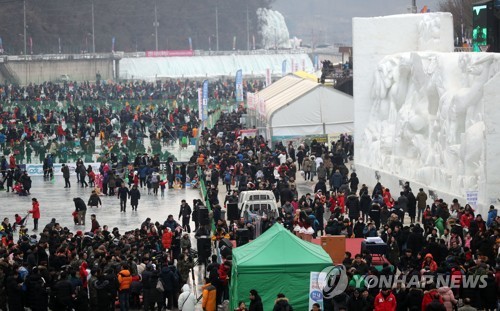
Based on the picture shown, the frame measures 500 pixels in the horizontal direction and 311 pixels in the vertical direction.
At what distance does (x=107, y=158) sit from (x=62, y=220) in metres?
8.82

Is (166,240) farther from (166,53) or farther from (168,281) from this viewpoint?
(166,53)

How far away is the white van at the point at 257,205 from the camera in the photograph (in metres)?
31.0

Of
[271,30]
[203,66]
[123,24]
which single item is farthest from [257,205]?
[271,30]

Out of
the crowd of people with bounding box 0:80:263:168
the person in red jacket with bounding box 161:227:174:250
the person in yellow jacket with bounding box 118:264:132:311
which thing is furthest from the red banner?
the person in yellow jacket with bounding box 118:264:132:311

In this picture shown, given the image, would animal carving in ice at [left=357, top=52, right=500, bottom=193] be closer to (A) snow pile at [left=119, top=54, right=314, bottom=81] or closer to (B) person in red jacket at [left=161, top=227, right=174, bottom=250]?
(B) person in red jacket at [left=161, top=227, right=174, bottom=250]

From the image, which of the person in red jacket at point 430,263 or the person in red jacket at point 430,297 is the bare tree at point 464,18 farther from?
the person in red jacket at point 430,297

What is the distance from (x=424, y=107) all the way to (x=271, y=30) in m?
143

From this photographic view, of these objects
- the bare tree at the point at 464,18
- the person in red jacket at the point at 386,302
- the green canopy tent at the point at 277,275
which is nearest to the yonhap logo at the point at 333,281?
the green canopy tent at the point at 277,275

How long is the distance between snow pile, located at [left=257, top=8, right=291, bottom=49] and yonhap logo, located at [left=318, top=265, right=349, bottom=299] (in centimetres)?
15254

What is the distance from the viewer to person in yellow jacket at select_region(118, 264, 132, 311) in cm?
2347

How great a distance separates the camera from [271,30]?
179 m

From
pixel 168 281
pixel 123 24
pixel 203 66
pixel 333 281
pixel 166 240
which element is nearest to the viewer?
pixel 333 281

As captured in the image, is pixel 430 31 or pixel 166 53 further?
pixel 166 53

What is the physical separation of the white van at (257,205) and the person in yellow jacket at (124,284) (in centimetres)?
703
